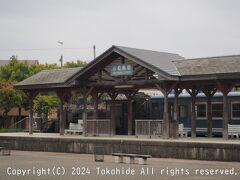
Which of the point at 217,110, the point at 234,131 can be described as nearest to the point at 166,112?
the point at 234,131

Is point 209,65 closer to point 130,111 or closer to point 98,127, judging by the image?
point 130,111

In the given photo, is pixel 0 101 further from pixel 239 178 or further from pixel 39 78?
pixel 239 178

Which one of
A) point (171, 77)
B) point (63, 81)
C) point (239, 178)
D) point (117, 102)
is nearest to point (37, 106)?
point (117, 102)

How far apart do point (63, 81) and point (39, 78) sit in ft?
10.0

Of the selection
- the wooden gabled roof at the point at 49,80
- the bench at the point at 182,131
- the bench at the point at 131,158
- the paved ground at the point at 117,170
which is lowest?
the paved ground at the point at 117,170

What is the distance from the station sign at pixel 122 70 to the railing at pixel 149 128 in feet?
8.22

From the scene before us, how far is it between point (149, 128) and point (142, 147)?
2372mm

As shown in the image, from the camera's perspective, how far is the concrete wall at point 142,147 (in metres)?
19.9

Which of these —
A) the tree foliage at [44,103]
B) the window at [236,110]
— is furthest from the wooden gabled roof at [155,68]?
the tree foliage at [44,103]

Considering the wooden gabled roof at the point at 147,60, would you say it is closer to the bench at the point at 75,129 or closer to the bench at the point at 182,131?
the bench at the point at 182,131

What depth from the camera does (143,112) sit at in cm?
3228

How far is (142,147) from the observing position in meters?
22.3

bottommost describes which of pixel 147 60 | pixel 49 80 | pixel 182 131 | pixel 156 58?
pixel 182 131

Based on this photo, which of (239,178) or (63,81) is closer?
(239,178)
